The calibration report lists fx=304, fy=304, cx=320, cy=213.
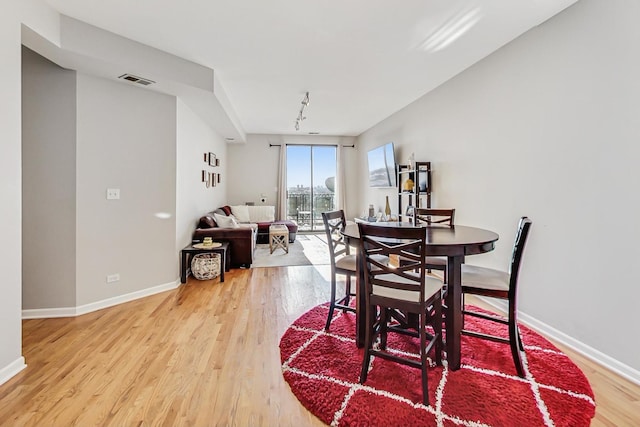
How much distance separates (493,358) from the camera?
2.14m

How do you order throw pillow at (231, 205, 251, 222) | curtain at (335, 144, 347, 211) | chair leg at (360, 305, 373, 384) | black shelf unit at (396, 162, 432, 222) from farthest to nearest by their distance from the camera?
1. curtain at (335, 144, 347, 211)
2. throw pillow at (231, 205, 251, 222)
3. black shelf unit at (396, 162, 432, 222)
4. chair leg at (360, 305, 373, 384)

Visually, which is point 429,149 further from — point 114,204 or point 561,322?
point 114,204

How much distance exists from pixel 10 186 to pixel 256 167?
20.4ft

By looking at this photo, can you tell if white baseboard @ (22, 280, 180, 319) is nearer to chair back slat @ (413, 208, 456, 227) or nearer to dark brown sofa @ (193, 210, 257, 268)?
dark brown sofa @ (193, 210, 257, 268)

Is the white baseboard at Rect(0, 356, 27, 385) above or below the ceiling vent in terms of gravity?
below

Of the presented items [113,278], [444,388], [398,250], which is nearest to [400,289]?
[398,250]

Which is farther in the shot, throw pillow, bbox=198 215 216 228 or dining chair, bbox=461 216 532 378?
throw pillow, bbox=198 215 216 228

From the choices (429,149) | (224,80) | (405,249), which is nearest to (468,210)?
(429,149)

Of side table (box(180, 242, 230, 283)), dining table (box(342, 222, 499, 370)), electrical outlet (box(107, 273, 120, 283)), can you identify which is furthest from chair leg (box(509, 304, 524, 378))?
electrical outlet (box(107, 273, 120, 283))

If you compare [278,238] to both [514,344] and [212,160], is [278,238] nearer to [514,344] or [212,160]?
[212,160]

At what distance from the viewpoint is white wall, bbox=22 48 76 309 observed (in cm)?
284

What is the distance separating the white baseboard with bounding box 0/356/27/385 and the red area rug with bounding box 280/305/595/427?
171cm

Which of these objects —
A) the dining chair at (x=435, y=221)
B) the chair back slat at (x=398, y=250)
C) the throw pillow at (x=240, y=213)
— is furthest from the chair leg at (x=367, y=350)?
the throw pillow at (x=240, y=213)

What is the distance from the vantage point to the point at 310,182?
337 inches
